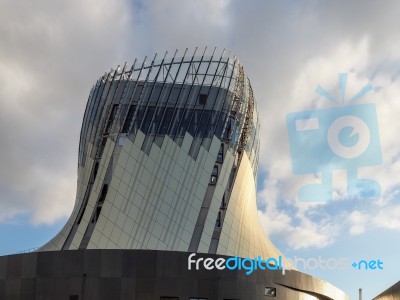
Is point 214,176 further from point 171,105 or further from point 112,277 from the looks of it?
point 112,277

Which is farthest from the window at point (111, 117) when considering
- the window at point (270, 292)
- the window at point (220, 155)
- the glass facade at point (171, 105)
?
the window at point (270, 292)

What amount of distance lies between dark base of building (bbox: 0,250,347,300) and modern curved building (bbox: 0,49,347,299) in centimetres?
488

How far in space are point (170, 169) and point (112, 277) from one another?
11104 mm

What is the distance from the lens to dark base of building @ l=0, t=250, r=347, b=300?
1144 inches

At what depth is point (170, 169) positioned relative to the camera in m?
38.6

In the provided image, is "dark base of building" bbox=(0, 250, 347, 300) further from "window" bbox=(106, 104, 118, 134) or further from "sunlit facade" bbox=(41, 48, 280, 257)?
"window" bbox=(106, 104, 118, 134)

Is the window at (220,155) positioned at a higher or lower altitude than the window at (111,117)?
lower

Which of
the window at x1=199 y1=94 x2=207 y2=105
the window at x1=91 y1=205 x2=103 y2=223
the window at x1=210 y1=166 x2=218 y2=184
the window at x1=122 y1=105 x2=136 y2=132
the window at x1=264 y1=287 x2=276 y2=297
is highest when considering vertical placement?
the window at x1=199 y1=94 x2=207 y2=105

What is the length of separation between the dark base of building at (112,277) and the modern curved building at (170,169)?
4882 millimetres

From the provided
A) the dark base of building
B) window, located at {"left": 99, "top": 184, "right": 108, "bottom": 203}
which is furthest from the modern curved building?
the dark base of building

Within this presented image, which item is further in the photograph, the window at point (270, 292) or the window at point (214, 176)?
the window at point (214, 176)

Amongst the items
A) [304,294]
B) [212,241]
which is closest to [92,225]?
[212,241]

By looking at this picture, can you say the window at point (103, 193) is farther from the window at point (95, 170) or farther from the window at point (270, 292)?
the window at point (270, 292)

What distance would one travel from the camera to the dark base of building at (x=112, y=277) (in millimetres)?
29047
